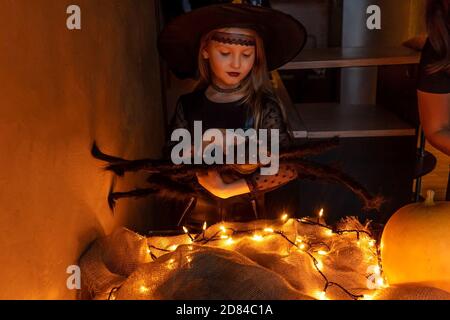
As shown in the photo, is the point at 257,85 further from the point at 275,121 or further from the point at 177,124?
the point at 177,124

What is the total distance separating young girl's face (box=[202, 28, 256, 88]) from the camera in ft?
3.25

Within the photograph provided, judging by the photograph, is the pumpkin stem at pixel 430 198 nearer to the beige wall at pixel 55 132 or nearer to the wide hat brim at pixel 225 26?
the wide hat brim at pixel 225 26

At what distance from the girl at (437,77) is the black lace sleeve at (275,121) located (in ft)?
1.11

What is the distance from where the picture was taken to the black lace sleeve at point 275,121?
106cm

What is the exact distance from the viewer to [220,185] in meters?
1.05

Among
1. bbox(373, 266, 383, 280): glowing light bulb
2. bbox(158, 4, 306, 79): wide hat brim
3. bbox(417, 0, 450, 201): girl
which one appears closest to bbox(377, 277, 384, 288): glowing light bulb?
bbox(373, 266, 383, 280): glowing light bulb

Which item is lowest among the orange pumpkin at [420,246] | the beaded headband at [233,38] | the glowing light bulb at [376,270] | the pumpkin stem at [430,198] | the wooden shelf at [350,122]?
the glowing light bulb at [376,270]

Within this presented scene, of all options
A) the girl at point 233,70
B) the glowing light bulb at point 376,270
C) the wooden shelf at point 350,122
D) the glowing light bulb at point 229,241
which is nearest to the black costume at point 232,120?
the girl at point 233,70

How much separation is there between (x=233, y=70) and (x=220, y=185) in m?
0.24

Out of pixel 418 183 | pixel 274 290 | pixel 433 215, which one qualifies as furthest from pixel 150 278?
pixel 418 183

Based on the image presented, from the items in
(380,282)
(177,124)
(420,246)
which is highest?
(177,124)

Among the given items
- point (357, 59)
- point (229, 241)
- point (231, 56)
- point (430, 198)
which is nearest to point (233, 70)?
point (231, 56)

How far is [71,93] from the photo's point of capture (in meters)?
0.86

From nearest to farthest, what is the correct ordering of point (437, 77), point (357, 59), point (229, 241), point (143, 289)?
point (143, 289), point (229, 241), point (437, 77), point (357, 59)
